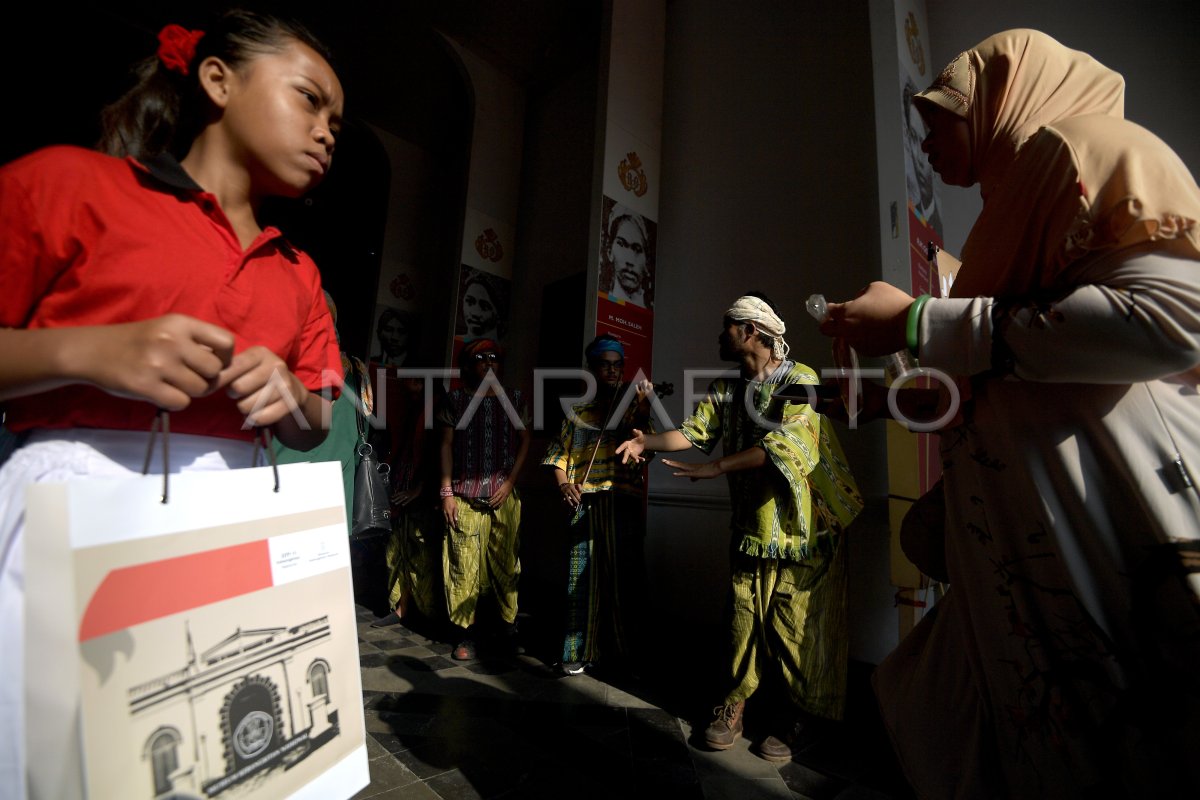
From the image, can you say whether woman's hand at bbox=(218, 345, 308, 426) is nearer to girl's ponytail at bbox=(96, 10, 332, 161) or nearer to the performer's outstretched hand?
girl's ponytail at bbox=(96, 10, 332, 161)

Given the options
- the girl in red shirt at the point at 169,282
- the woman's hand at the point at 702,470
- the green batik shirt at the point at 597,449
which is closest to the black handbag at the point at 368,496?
the green batik shirt at the point at 597,449

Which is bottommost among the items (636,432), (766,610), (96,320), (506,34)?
(766,610)

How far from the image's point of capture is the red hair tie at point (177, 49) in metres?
0.84

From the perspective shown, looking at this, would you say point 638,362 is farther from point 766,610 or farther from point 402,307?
point 402,307

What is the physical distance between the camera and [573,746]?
2039 mm

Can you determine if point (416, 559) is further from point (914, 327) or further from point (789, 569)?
point (914, 327)

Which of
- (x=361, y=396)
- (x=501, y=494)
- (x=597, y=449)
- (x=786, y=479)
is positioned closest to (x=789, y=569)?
(x=786, y=479)

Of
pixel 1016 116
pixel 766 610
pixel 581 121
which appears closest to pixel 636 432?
pixel 766 610

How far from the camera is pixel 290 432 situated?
0.81 metres

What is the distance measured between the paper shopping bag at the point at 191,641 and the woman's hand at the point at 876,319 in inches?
34.2

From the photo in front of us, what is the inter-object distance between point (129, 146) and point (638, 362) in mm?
3159

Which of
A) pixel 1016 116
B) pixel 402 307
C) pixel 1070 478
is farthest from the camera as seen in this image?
pixel 402 307

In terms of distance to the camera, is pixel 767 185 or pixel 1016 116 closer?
pixel 1016 116

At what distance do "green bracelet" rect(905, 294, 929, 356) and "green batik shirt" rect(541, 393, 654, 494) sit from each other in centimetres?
220
